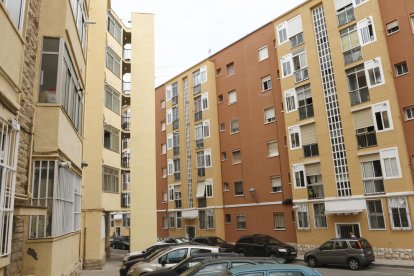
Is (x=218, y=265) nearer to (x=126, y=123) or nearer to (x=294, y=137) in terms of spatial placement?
(x=294, y=137)

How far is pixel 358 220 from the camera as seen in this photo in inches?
910

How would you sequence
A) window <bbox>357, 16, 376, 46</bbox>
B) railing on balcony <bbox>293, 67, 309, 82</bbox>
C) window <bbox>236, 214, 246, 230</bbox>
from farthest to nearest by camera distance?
1. window <bbox>236, 214, 246, 230</bbox>
2. railing on balcony <bbox>293, 67, 309, 82</bbox>
3. window <bbox>357, 16, 376, 46</bbox>

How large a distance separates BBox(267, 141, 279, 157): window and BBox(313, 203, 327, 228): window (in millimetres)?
6426

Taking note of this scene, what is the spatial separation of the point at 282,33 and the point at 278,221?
15722 mm

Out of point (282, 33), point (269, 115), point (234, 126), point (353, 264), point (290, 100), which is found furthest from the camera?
point (234, 126)

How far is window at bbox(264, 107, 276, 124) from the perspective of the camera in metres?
31.5

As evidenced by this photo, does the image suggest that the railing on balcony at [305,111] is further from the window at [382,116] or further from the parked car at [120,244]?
the parked car at [120,244]

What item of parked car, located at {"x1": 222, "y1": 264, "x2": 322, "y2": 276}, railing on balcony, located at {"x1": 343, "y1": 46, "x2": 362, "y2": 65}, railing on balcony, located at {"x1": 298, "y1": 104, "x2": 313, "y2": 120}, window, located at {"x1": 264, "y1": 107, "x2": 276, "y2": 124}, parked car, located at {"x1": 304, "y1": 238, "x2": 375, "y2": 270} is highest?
railing on balcony, located at {"x1": 343, "y1": 46, "x2": 362, "y2": 65}

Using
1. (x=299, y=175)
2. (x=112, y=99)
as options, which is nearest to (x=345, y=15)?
(x=299, y=175)

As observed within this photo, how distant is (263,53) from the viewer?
33.2 metres

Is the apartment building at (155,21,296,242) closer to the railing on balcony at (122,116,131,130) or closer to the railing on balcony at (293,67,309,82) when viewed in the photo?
the railing on balcony at (293,67,309,82)

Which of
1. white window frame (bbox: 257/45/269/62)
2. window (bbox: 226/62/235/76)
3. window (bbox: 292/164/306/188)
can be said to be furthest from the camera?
window (bbox: 226/62/235/76)

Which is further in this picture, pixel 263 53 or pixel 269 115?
pixel 263 53

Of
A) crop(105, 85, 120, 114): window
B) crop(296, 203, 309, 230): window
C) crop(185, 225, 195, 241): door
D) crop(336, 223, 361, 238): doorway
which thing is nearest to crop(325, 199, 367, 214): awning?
crop(336, 223, 361, 238): doorway
